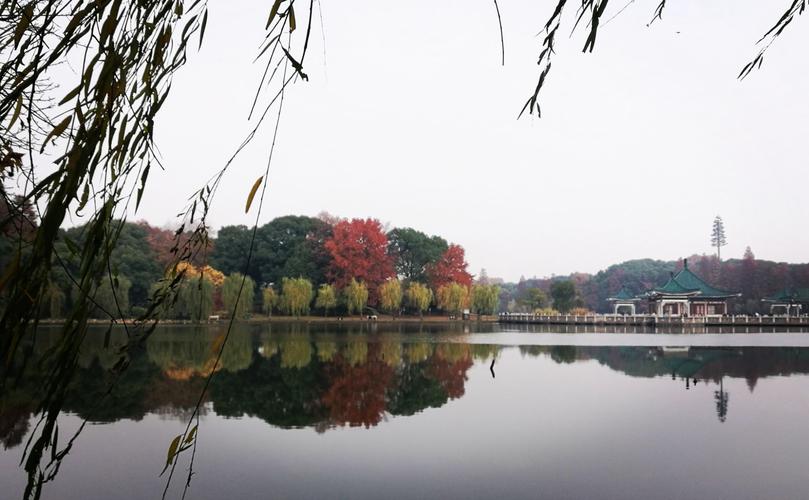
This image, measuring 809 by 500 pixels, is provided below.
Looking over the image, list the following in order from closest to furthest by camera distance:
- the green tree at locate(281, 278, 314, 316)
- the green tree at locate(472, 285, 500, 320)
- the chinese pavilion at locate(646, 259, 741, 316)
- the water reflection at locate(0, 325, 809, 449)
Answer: the water reflection at locate(0, 325, 809, 449), the green tree at locate(281, 278, 314, 316), the chinese pavilion at locate(646, 259, 741, 316), the green tree at locate(472, 285, 500, 320)

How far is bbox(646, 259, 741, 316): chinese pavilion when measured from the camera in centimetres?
3450

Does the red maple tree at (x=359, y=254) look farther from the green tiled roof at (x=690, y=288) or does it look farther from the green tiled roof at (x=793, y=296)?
the green tiled roof at (x=793, y=296)

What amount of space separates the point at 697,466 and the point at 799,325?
31.8m

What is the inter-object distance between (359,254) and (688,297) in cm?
1774

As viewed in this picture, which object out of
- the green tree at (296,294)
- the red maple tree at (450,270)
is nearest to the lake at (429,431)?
the green tree at (296,294)

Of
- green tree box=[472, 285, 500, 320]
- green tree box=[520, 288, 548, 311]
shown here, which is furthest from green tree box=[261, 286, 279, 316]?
green tree box=[520, 288, 548, 311]

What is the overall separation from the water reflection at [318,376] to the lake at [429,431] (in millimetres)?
52

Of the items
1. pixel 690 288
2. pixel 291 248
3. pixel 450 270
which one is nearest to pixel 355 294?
pixel 291 248

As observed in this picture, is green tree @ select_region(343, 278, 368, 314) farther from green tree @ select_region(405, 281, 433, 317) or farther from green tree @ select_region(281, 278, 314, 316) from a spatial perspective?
green tree @ select_region(405, 281, 433, 317)

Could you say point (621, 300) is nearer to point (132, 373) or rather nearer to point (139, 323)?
point (132, 373)

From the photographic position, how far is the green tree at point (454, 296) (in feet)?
117

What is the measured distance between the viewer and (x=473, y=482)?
4.79 meters

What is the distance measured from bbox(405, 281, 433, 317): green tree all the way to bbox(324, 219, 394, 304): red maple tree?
1.73 metres

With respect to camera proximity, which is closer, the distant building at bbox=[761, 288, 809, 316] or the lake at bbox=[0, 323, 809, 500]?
the lake at bbox=[0, 323, 809, 500]
